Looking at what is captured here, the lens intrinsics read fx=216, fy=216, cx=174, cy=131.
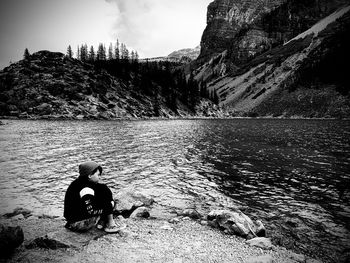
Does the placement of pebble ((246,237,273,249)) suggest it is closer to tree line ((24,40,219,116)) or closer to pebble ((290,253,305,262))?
pebble ((290,253,305,262))

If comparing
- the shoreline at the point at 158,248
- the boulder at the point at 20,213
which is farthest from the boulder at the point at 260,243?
the boulder at the point at 20,213

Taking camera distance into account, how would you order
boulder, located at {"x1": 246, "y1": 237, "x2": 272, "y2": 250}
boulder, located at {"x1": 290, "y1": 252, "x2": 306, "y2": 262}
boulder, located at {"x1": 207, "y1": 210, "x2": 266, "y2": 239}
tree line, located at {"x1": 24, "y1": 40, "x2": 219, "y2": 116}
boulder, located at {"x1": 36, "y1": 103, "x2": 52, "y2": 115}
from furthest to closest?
tree line, located at {"x1": 24, "y1": 40, "x2": 219, "y2": 116} < boulder, located at {"x1": 36, "y1": 103, "x2": 52, "y2": 115} < boulder, located at {"x1": 207, "y1": 210, "x2": 266, "y2": 239} < boulder, located at {"x1": 246, "y1": 237, "x2": 272, "y2": 250} < boulder, located at {"x1": 290, "y1": 252, "x2": 306, "y2": 262}

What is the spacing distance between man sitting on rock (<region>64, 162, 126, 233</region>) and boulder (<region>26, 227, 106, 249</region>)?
27 cm

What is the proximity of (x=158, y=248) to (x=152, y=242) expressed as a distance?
17.9 inches

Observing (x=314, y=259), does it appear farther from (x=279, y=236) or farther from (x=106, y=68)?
(x=106, y=68)

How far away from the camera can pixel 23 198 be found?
1212 centimetres

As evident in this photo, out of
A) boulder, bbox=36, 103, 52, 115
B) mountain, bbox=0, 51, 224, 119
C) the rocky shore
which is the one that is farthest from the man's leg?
boulder, bbox=36, 103, 52, 115

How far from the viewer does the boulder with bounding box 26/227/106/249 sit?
21.0 ft

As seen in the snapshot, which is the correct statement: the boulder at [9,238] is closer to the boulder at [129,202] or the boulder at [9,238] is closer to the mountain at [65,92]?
Answer: the boulder at [129,202]

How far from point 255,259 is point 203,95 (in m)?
168

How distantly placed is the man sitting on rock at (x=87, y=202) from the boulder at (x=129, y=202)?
8.61 ft

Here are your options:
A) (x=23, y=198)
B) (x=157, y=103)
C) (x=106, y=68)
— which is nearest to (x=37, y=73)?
(x=106, y=68)

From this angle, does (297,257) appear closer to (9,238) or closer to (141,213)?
(141,213)

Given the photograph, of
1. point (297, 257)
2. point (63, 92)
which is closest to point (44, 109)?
point (63, 92)
